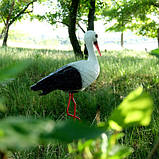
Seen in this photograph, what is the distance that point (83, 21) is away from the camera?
1745 cm

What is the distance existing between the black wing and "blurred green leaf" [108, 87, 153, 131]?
1577 mm

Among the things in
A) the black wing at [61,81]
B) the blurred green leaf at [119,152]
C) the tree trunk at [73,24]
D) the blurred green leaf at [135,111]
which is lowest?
the black wing at [61,81]

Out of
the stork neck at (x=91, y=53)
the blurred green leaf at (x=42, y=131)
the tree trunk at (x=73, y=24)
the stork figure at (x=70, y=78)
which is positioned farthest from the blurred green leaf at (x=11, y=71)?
the tree trunk at (x=73, y=24)

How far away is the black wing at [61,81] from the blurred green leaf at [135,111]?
1.58 meters

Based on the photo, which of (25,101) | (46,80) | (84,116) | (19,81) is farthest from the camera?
(19,81)

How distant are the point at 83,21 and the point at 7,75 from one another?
18.2 meters

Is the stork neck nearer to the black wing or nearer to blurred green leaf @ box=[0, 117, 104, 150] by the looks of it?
the black wing

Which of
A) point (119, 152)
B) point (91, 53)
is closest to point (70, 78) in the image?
point (91, 53)

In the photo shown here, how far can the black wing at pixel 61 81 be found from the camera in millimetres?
1753

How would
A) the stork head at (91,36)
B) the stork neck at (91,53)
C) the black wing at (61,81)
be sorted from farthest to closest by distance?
the stork head at (91,36)
the stork neck at (91,53)
the black wing at (61,81)

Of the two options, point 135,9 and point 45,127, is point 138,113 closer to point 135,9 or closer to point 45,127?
point 45,127

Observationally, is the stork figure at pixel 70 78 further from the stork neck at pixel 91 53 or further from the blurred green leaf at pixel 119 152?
the blurred green leaf at pixel 119 152

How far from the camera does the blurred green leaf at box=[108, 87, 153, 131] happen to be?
0.15m

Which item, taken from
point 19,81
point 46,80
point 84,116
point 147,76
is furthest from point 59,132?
point 147,76
